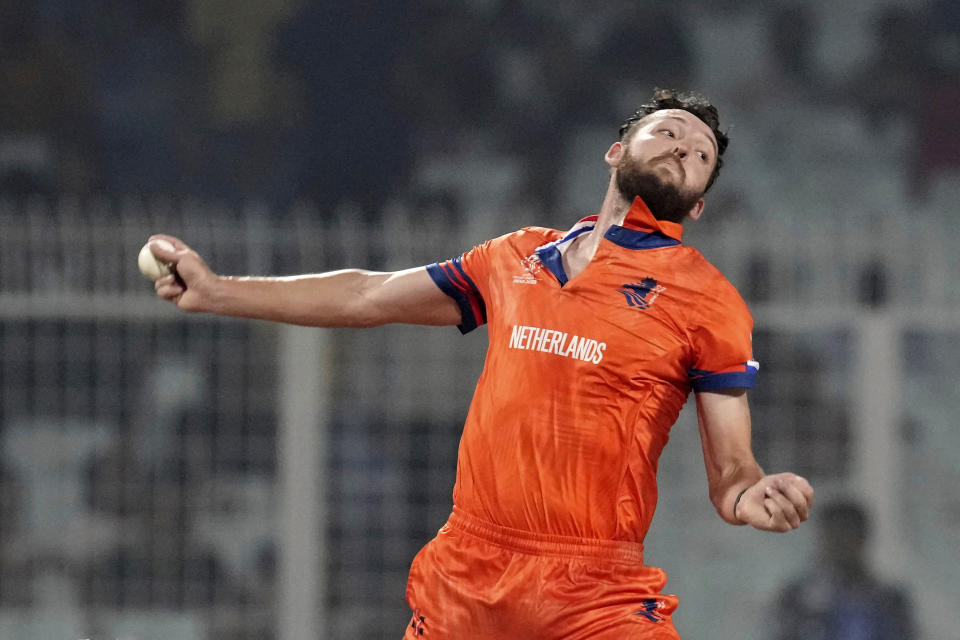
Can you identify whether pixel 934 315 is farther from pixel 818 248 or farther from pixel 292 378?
pixel 292 378

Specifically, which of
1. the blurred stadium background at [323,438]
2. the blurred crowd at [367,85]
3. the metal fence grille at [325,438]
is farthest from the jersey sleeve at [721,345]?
the blurred crowd at [367,85]

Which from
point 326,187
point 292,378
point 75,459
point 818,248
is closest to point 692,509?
point 818,248

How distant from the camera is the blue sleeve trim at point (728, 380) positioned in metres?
2.98

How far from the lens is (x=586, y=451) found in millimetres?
3008

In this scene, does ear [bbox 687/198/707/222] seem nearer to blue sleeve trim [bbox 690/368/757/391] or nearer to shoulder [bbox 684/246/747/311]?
shoulder [bbox 684/246/747/311]

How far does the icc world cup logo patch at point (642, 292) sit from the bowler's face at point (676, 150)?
0.25 m

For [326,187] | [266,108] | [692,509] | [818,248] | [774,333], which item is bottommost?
[692,509]

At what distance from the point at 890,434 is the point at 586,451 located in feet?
11.8

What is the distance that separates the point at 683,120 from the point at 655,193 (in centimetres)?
20

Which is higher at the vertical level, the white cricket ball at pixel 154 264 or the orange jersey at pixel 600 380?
the white cricket ball at pixel 154 264

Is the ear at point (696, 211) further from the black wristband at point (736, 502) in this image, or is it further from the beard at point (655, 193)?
the black wristband at point (736, 502)

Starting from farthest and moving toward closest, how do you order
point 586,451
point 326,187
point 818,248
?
point 326,187 < point 818,248 < point 586,451

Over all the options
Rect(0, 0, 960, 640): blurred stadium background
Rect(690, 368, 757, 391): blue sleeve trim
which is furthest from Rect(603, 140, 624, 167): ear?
Rect(0, 0, 960, 640): blurred stadium background

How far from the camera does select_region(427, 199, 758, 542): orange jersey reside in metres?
3.01
